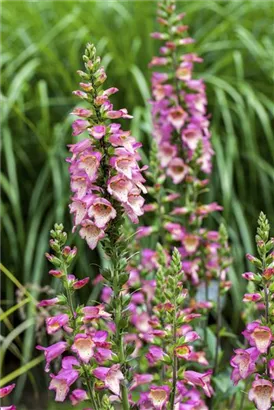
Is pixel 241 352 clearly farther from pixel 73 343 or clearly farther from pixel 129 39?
pixel 129 39

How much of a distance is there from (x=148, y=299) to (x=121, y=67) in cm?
197

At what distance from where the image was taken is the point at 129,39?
151 inches

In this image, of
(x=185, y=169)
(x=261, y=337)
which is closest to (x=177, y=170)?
(x=185, y=169)

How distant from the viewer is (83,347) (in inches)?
43.2

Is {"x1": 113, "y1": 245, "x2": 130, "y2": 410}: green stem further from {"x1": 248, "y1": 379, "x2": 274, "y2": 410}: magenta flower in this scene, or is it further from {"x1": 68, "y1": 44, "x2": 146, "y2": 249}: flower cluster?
{"x1": 248, "y1": 379, "x2": 274, "y2": 410}: magenta flower

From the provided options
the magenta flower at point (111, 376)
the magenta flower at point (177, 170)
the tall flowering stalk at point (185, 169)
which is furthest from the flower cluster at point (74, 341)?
the magenta flower at point (177, 170)

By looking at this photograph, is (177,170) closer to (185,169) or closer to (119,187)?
(185,169)

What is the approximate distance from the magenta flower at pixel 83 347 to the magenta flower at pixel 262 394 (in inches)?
9.6

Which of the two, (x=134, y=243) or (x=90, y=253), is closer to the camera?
(x=134, y=243)

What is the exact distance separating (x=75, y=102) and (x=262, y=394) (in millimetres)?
2598

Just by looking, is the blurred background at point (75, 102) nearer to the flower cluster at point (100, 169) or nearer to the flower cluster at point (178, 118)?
the flower cluster at point (178, 118)

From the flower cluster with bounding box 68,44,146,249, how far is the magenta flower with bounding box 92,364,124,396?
7.3 inches

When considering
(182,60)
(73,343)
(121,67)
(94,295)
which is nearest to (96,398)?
(73,343)

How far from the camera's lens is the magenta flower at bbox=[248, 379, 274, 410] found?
1.10m
